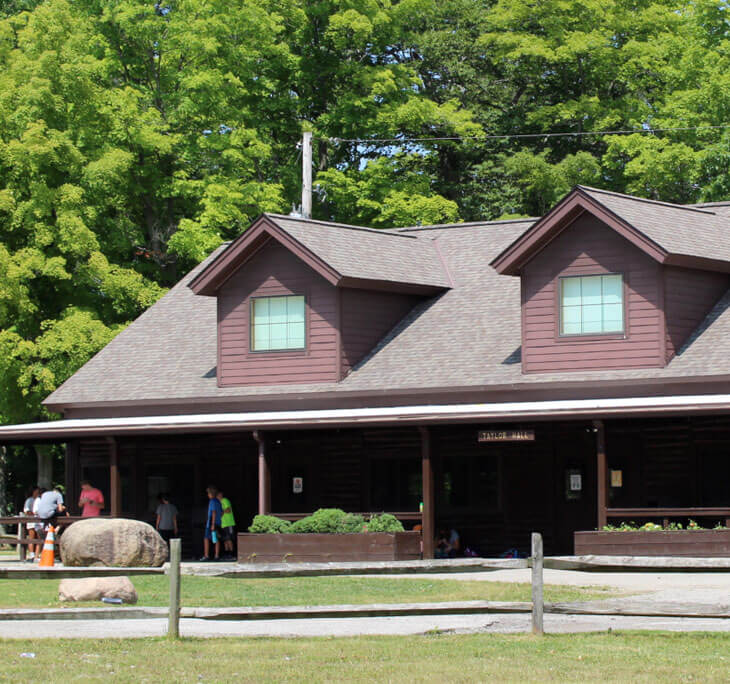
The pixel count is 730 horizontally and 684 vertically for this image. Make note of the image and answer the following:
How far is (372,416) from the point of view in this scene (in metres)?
28.8

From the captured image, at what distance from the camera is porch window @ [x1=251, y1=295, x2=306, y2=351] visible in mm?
32156

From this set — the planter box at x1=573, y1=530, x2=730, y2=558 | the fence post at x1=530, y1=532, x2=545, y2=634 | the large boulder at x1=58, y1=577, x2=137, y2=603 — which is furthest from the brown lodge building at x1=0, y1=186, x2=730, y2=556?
the fence post at x1=530, y1=532, x2=545, y2=634

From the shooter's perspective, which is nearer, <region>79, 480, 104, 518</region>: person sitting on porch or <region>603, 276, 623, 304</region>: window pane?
<region>603, 276, 623, 304</region>: window pane

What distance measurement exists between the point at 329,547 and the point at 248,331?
6.17m

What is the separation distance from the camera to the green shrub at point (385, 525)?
28.1 m

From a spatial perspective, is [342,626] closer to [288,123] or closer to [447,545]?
[447,545]

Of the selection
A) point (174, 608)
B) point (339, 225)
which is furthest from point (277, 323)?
point (174, 608)

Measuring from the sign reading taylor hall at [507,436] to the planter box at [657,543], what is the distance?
2422 mm

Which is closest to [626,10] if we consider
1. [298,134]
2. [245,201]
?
[298,134]

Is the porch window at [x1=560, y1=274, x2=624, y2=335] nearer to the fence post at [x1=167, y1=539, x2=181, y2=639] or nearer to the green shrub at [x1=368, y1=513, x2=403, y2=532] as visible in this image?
the green shrub at [x1=368, y1=513, x2=403, y2=532]

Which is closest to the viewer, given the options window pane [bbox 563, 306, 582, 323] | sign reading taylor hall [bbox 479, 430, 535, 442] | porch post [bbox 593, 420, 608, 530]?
porch post [bbox 593, 420, 608, 530]

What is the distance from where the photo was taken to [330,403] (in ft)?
103

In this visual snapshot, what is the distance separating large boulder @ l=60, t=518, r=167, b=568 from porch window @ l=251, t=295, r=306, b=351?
661cm

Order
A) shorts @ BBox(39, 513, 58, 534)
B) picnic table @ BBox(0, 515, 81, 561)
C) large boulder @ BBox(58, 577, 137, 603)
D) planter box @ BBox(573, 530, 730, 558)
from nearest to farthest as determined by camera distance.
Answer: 1. large boulder @ BBox(58, 577, 137, 603)
2. planter box @ BBox(573, 530, 730, 558)
3. picnic table @ BBox(0, 515, 81, 561)
4. shorts @ BBox(39, 513, 58, 534)
